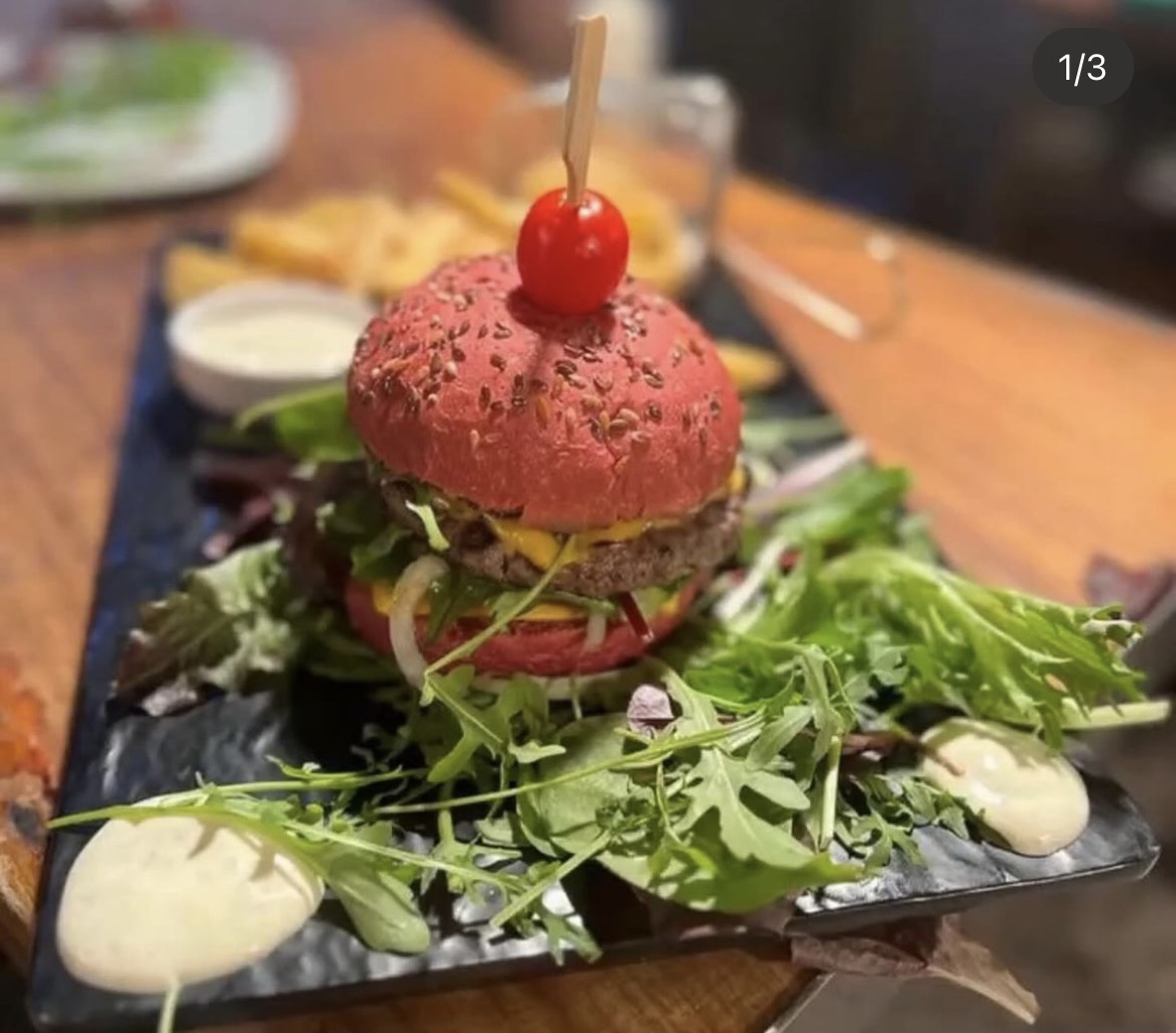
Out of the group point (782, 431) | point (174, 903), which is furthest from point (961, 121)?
point (174, 903)

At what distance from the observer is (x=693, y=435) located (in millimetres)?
1854

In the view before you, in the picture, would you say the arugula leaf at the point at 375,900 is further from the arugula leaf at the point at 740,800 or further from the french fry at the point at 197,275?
the french fry at the point at 197,275

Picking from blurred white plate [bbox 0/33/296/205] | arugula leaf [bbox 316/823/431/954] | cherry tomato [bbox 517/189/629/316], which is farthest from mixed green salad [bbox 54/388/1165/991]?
blurred white plate [bbox 0/33/296/205]

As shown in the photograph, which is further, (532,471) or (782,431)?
(782,431)

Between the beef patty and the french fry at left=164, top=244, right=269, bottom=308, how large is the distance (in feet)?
4.31

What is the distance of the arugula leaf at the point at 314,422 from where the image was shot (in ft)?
7.55

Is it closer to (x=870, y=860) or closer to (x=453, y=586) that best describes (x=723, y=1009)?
(x=870, y=860)

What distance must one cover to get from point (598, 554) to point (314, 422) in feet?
2.39

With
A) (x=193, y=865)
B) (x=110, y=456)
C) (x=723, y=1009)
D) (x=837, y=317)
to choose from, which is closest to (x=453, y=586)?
(x=193, y=865)

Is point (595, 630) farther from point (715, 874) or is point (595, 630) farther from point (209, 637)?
point (209, 637)

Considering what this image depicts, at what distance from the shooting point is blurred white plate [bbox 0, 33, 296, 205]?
377 cm

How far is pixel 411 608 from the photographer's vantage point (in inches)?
72.1

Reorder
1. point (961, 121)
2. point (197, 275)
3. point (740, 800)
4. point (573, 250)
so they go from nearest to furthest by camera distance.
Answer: point (740, 800), point (573, 250), point (197, 275), point (961, 121)

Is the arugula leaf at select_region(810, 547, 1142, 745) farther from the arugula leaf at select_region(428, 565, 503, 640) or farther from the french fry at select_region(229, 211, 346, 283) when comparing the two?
the french fry at select_region(229, 211, 346, 283)
